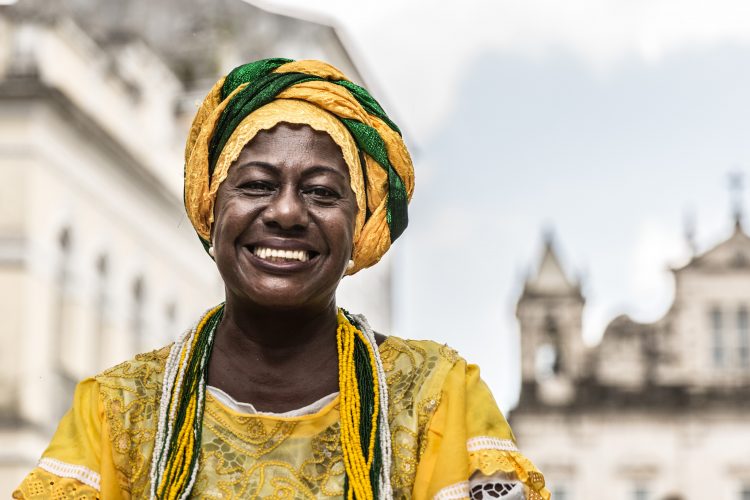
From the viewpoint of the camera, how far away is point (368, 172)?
2.28 meters

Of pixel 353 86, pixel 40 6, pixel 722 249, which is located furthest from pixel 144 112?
pixel 353 86

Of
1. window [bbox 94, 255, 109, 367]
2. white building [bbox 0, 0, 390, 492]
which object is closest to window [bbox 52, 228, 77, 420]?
white building [bbox 0, 0, 390, 492]

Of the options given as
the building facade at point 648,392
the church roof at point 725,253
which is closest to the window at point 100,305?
the building facade at point 648,392

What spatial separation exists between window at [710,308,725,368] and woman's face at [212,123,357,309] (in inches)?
776

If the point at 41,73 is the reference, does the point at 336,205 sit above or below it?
below

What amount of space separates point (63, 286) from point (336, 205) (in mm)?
10388

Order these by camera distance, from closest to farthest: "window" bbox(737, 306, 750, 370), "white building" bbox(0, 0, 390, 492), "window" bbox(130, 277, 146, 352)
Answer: "white building" bbox(0, 0, 390, 492) < "window" bbox(130, 277, 146, 352) < "window" bbox(737, 306, 750, 370)

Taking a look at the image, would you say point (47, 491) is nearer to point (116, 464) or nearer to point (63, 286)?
point (116, 464)

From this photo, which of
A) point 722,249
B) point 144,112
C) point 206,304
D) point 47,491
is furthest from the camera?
point 722,249

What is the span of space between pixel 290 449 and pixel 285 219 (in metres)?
0.38

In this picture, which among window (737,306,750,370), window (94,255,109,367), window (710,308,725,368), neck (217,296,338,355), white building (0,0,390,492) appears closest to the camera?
neck (217,296,338,355)

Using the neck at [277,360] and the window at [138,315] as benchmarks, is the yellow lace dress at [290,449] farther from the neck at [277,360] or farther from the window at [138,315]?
the window at [138,315]

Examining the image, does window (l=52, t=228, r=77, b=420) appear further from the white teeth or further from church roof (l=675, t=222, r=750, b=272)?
church roof (l=675, t=222, r=750, b=272)

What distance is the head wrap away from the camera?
2219 mm
